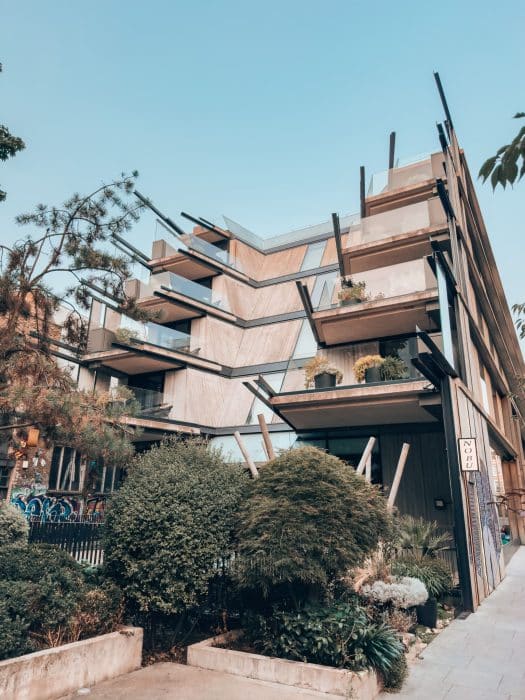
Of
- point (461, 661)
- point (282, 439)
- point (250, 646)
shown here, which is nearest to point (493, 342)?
point (282, 439)

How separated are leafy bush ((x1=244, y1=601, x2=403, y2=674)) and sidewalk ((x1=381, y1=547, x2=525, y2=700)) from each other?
1.31 ft

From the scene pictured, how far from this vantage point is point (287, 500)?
6.22 m

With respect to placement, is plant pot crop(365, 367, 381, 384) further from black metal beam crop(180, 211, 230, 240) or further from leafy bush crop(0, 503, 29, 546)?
black metal beam crop(180, 211, 230, 240)

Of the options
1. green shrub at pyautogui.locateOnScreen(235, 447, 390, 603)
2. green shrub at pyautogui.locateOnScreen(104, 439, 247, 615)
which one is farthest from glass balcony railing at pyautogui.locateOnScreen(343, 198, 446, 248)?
green shrub at pyautogui.locateOnScreen(104, 439, 247, 615)

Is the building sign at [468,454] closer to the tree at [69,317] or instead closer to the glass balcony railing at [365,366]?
the glass balcony railing at [365,366]

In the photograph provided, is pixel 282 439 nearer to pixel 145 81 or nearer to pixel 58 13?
pixel 145 81

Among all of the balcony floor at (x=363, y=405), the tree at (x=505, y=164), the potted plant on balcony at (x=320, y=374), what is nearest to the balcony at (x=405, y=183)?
the potted plant on balcony at (x=320, y=374)

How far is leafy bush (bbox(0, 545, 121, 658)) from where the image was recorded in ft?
16.1

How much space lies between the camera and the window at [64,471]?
18.4 meters

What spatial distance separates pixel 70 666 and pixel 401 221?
1441cm

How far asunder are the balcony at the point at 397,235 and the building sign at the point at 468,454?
271 inches

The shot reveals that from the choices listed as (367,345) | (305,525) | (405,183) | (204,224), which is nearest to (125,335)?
(204,224)

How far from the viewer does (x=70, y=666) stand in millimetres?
4945

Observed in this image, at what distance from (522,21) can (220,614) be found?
7.45 meters
